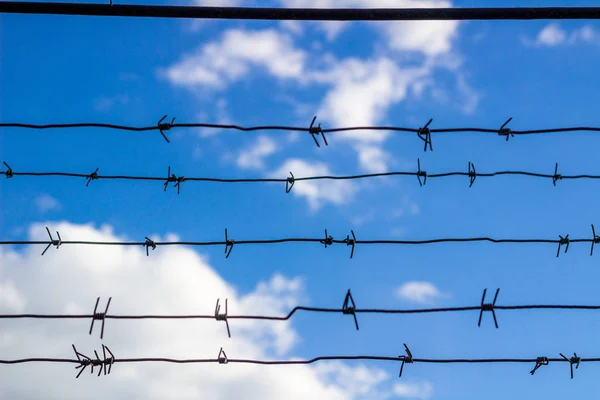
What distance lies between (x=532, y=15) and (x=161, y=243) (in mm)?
2251

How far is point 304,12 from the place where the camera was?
3488 millimetres

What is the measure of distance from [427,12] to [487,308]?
1.52m

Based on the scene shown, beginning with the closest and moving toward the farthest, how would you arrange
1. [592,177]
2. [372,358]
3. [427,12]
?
1. [372,358]
2. [427,12]
3. [592,177]

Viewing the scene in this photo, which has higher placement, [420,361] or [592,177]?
[592,177]

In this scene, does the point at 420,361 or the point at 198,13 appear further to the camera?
the point at 198,13

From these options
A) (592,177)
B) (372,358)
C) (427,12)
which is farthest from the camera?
(592,177)

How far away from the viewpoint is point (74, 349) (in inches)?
130

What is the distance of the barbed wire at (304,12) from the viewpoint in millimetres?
3484

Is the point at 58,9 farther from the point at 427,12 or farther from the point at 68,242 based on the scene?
the point at 427,12

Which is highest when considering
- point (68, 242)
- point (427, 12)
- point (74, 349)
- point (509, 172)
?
point (427, 12)

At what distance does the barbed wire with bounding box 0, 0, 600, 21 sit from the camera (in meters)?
3.48

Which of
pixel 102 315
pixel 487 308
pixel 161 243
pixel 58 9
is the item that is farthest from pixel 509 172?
pixel 58 9

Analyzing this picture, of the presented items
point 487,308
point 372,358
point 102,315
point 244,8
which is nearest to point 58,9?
point 244,8

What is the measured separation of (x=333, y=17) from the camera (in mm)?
3500
